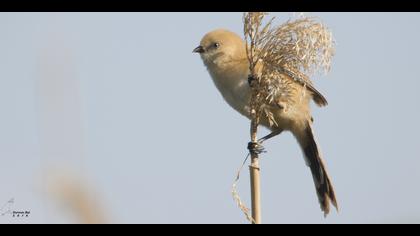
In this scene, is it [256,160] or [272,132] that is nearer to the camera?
[256,160]

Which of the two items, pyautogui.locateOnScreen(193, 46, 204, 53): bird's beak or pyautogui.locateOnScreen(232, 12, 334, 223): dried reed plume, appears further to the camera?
pyautogui.locateOnScreen(193, 46, 204, 53): bird's beak

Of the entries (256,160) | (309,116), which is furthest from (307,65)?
(309,116)

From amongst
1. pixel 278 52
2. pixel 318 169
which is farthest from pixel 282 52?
pixel 318 169

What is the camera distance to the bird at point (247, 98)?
475 cm

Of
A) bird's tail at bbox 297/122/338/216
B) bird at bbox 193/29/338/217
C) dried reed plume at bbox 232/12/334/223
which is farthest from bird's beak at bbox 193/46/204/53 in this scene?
dried reed plume at bbox 232/12/334/223

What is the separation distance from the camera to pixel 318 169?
552 cm

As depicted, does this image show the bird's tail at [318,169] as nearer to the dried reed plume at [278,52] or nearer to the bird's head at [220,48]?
the bird's head at [220,48]

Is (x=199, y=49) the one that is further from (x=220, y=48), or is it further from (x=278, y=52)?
(x=278, y=52)

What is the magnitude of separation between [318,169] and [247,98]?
1.36 meters

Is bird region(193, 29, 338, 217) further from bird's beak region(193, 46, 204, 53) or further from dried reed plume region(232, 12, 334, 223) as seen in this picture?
dried reed plume region(232, 12, 334, 223)

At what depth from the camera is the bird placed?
4.75 meters

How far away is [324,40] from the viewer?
292 centimetres
